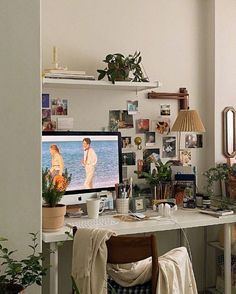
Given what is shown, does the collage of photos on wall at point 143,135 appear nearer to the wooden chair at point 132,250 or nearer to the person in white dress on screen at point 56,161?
the person in white dress on screen at point 56,161

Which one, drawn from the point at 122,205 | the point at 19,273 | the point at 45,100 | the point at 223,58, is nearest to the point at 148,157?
the point at 122,205

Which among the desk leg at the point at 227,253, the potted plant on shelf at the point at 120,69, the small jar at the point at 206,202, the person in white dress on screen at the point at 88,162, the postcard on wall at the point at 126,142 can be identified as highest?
A: the potted plant on shelf at the point at 120,69

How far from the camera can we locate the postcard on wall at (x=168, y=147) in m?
3.30

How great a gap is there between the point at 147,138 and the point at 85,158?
0.64 m

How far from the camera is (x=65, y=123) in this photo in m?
2.96

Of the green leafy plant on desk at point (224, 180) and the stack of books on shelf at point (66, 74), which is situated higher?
the stack of books on shelf at point (66, 74)

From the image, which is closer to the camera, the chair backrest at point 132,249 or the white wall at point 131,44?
the chair backrest at point 132,249

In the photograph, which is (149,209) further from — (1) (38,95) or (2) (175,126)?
(1) (38,95)

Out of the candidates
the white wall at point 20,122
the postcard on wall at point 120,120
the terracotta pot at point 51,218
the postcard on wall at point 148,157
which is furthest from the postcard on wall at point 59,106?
the white wall at point 20,122

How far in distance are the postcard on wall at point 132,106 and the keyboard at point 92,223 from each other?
0.90 m

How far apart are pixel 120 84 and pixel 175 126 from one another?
569mm

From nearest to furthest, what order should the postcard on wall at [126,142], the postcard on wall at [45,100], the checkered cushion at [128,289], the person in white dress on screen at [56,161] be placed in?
the checkered cushion at [128,289], the person in white dress on screen at [56,161], the postcard on wall at [45,100], the postcard on wall at [126,142]

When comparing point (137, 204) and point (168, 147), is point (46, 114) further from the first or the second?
point (168, 147)

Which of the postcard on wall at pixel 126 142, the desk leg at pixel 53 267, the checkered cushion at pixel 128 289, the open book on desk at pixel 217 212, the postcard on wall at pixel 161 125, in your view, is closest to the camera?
the checkered cushion at pixel 128 289
